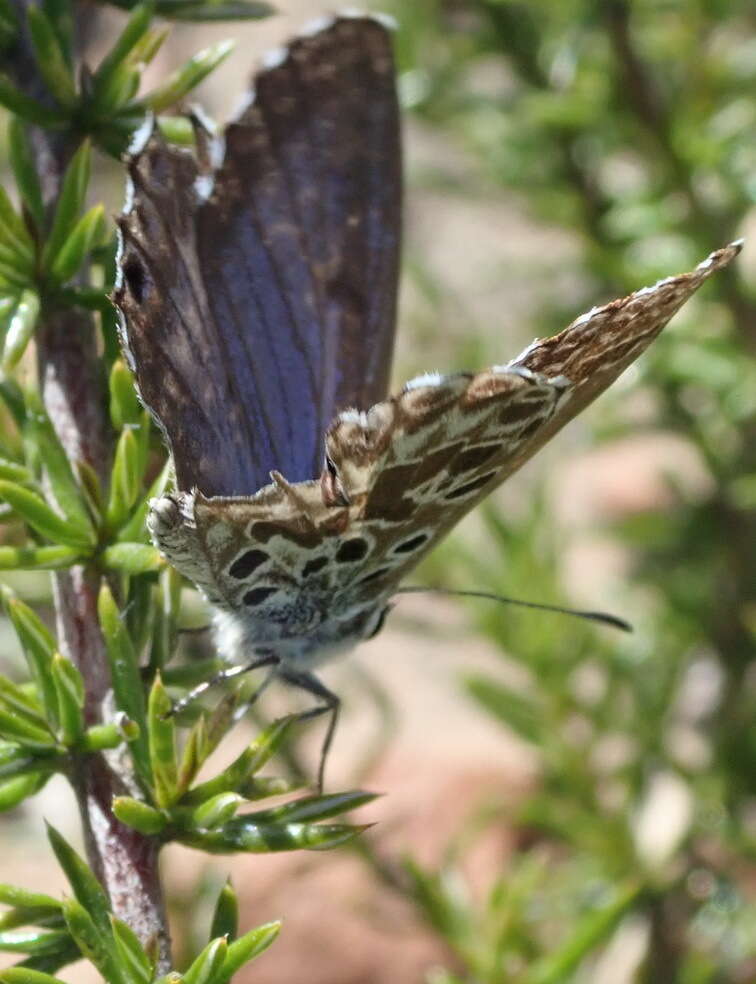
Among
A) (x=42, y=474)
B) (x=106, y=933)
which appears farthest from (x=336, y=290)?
A: (x=106, y=933)

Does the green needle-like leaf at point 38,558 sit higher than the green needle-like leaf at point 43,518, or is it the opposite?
the green needle-like leaf at point 43,518

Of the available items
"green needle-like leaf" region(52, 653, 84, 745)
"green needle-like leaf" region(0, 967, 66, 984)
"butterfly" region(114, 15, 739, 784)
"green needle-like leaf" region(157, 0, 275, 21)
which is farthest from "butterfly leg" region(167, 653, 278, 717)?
"green needle-like leaf" region(157, 0, 275, 21)

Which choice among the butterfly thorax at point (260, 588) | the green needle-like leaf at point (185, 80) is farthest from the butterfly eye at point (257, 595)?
the green needle-like leaf at point (185, 80)

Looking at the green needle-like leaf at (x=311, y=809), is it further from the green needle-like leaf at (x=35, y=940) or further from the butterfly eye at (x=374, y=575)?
the butterfly eye at (x=374, y=575)

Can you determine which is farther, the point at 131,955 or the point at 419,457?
the point at 419,457

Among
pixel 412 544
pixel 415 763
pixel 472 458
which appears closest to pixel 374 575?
pixel 412 544

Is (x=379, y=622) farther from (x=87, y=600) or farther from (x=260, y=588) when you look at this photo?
(x=87, y=600)

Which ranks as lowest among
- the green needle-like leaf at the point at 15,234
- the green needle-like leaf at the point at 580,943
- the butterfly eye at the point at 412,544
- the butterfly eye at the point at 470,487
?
the green needle-like leaf at the point at 580,943

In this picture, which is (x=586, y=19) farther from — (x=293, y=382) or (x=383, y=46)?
(x=293, y=382)
